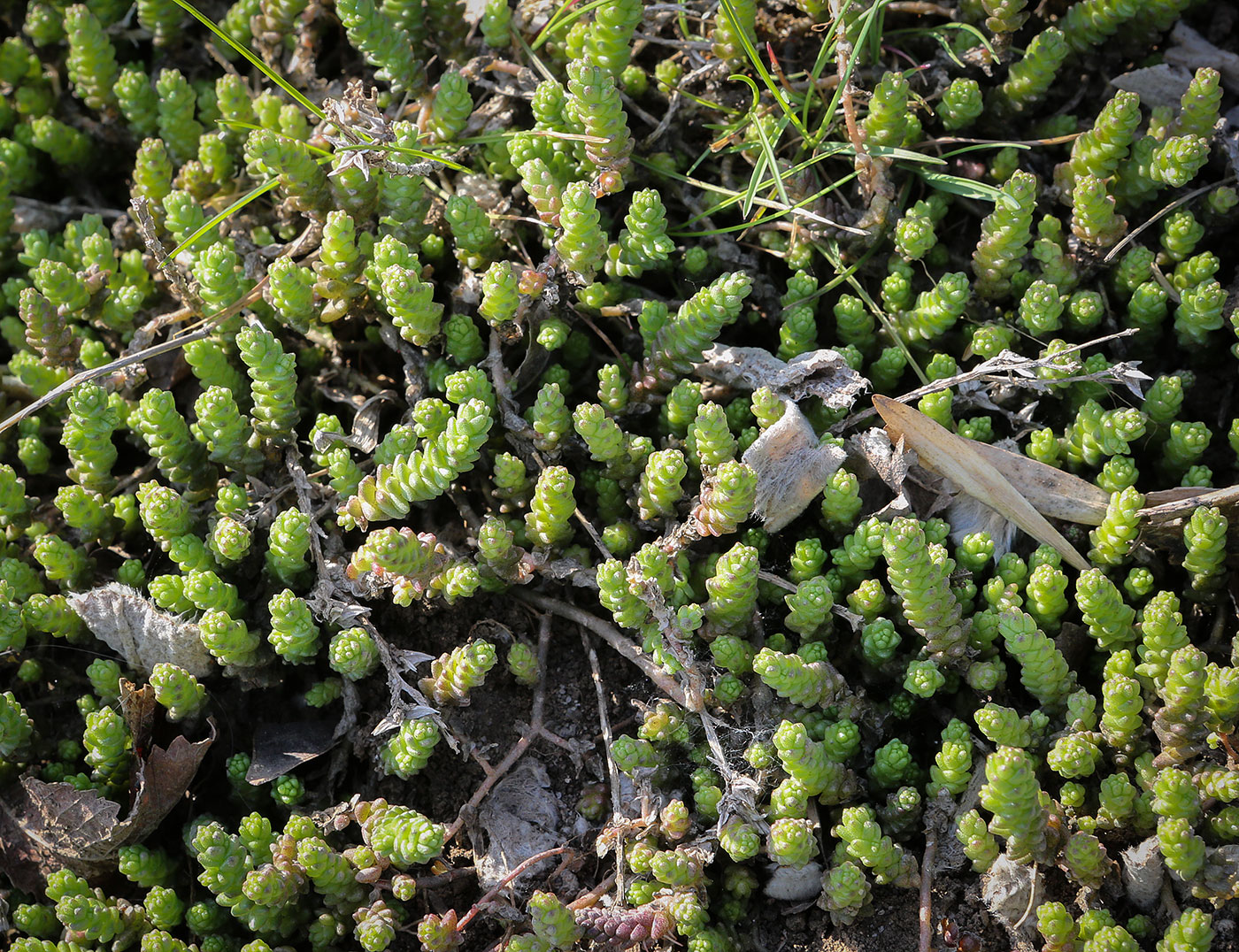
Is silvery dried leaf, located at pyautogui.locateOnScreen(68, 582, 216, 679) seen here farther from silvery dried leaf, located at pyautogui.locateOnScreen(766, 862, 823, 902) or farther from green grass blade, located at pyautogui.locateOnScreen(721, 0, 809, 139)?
green grass blade, located at pyautogui.locateOnScreen(721, 0, 809, 139)

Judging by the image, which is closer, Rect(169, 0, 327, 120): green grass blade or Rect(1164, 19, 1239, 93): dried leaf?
Rect(169, 0, 327, 120): green grass blade

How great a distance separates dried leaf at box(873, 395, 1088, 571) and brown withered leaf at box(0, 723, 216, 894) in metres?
2.03

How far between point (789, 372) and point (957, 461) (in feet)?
1.71

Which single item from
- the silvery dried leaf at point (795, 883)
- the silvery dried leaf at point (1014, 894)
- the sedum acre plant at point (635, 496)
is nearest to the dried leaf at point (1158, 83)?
the sedum acre plant at point (635, 496)

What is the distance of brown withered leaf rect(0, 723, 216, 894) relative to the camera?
101 inches

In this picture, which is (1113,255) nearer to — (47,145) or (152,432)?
(152,432)

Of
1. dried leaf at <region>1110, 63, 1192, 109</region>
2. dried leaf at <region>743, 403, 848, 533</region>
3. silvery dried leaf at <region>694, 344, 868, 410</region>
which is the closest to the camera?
dried leaf at <region>743, 403, 848, 533</region>

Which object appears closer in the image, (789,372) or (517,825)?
(517,825)

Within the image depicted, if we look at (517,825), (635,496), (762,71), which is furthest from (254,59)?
(517,825)

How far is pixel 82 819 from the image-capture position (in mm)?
2584

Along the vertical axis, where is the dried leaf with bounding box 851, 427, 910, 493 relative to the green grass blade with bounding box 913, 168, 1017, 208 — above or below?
below

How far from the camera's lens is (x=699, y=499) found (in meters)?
2.69

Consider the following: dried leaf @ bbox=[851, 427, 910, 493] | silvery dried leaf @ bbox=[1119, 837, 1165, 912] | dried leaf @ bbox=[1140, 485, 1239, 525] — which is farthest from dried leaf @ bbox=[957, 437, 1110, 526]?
silvery dried leaf @ bbox=[1119, 837, 1165, 912]

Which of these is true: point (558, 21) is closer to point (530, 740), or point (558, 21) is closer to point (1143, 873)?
point (530, 740)
